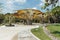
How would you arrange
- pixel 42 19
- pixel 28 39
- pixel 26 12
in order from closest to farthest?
pixel 28 39 < pixel 26 12 < pixel 42 19

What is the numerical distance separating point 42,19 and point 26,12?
8.46 meters

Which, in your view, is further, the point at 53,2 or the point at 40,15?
the point at 40,15

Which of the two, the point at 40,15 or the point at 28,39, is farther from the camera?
the point at 40,15

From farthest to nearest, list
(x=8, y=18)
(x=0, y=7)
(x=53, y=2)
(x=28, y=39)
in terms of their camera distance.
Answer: (x=8, y=18), (x=0, y=7), (x=53, y=2), (x=28, y=39)

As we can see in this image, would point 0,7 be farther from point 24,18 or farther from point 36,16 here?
point 36,16

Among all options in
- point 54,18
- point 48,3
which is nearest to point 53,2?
point 48,3

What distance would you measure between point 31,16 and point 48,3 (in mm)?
45056

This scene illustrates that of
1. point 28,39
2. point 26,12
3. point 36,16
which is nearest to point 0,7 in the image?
point 26,12

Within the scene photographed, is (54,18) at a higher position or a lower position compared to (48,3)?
lower

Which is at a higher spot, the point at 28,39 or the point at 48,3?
the point at 48,3

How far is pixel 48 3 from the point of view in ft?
76.4

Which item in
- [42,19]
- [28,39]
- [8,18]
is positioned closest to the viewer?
[28,39]

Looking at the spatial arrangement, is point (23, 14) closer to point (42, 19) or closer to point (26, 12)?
point (26, 12)

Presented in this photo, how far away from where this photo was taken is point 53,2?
23078 millimetres
